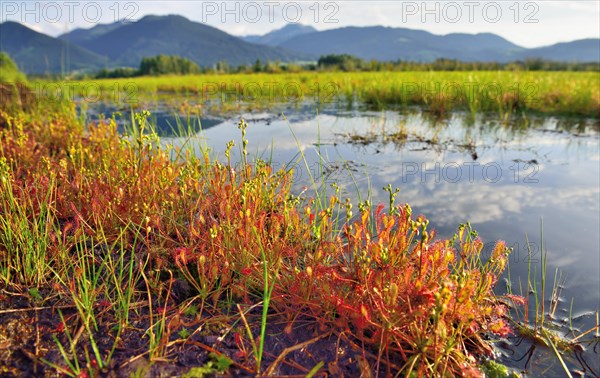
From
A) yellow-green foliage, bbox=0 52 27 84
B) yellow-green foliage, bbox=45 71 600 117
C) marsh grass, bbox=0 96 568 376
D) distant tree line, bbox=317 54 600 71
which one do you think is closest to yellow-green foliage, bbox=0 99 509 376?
marsh grass, bbox=0 96 568 376

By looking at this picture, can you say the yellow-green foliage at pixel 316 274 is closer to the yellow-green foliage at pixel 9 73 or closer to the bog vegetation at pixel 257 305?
the bog vegetation at pixel 257 305

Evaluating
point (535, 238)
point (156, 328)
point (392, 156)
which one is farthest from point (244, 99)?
Result: point (156, 328)

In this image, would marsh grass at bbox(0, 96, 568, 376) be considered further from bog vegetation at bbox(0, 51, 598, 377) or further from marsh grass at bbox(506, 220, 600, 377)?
marsh grass at bbox(506, 220, 600, 377)

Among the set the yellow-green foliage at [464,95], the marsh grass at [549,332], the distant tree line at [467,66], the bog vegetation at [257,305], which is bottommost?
the marsh grass at [549,332]

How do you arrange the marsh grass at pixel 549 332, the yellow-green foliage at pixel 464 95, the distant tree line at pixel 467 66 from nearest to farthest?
the marsh grass at pixel 549 332
the yellow-green foliage at pixel 464 95
the distant tree line at pixel 467 66

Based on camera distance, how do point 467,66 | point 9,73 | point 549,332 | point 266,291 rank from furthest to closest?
1. point 467,66
2. point 9,73
3. point 549,332
4. point 266,291

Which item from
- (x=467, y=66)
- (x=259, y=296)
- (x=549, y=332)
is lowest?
(x=549, y=332)

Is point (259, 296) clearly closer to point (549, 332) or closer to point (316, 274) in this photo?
point (316, 274)

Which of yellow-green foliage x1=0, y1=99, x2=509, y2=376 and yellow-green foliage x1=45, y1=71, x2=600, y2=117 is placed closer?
yellow-green foliage x1=0, y1=99, x2=509, y2=376

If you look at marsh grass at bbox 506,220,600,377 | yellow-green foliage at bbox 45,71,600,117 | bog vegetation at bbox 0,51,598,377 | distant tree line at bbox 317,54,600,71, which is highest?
distant tree line at bbox 317,54,600,71

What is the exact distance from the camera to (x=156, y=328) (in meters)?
2.35

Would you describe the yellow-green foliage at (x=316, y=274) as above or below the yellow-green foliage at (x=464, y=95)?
below

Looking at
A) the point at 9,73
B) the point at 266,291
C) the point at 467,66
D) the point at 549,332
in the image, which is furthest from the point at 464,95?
the point at 467,66

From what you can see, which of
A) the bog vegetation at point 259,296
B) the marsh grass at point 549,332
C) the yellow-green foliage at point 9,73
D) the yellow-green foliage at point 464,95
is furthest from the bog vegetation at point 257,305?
the yellow-green foliage at point 464,95
